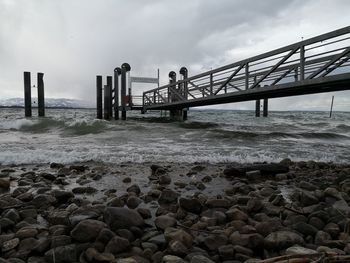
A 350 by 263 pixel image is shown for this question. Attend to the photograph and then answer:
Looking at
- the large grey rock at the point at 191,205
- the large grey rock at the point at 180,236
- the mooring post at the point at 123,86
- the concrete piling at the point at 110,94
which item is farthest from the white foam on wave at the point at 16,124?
the large grey rock at the point at 180,236

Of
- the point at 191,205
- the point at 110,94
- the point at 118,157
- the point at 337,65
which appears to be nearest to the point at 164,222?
the point at 191,205

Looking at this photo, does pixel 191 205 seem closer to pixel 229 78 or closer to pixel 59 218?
pixel 59 218

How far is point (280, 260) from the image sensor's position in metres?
2.03

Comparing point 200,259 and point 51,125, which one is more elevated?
point 51,125

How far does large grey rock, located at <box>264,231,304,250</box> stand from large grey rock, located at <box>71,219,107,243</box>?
1.47 meters

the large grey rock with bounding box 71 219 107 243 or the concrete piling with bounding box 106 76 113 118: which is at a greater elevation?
the concrete piling with bounding box 106 76 113 118

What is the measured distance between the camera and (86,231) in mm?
2730

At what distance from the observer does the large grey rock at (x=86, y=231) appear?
2701mm

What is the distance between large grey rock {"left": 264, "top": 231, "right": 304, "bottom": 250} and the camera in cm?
264

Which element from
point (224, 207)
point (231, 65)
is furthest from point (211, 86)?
point (224, 207)

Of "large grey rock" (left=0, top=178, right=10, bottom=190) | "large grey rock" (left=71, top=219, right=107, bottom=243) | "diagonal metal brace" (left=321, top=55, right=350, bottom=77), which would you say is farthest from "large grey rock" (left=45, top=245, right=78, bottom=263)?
"diagonal metal brace" (left=321, top=55, right=350, bottom=77)

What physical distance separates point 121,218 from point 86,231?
1.27 feet

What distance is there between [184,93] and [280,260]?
54.1 ft

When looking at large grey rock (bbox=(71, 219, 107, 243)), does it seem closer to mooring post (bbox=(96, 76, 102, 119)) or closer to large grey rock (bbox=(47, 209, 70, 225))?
large grey rock (bbox=(47, 209, 70, 225))
